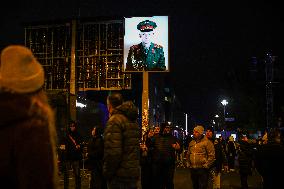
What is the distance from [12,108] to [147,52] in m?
24.7

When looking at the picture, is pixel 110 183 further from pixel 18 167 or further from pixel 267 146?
pixel 18 167

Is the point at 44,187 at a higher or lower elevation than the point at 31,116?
lower

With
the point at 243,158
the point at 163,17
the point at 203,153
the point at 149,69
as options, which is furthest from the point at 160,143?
the point at 163,17

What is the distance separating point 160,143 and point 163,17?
1792 cm

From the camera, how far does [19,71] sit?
261 centimetres

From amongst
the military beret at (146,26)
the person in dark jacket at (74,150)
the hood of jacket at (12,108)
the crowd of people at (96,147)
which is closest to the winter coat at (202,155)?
the crowd of people at (96,147)

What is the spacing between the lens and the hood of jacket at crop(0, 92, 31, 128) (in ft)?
8.01

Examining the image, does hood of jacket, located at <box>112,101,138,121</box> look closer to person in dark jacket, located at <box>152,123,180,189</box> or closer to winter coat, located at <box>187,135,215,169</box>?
winter coat, located at <box>187,135,215,169</box>

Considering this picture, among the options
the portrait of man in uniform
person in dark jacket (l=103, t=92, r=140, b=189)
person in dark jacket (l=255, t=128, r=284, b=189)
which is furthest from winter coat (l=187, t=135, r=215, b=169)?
the portrait of man in uniform

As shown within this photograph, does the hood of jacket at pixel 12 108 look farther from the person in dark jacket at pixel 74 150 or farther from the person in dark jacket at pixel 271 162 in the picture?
the person in dark jacket at pixel 74 150

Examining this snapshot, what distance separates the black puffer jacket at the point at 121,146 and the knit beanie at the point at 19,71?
2838mm

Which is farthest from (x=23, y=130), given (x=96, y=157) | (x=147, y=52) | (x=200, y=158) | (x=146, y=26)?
(x=146, y=26)

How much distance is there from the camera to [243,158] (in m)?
14.3

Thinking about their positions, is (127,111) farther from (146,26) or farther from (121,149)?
(146,26)
